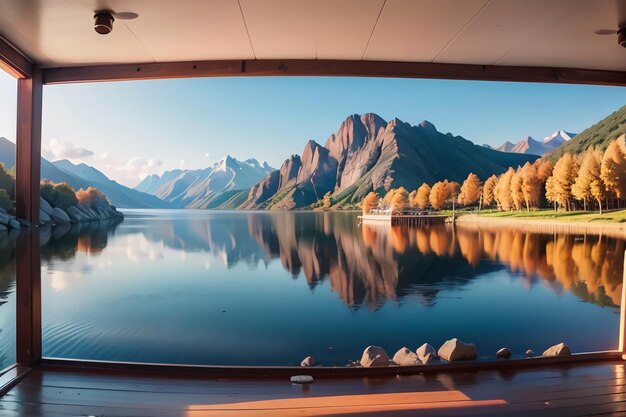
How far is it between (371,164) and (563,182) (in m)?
11.8

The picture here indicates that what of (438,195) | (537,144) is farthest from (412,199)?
(537,144)

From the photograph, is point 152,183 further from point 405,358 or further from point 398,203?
point 405,358

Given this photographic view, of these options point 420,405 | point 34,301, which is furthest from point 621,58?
point 34,301

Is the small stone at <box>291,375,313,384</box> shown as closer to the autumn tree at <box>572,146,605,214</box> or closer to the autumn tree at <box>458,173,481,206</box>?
the autumn tree at <box>572,146,605,214</box>

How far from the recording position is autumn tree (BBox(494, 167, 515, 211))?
717 inches

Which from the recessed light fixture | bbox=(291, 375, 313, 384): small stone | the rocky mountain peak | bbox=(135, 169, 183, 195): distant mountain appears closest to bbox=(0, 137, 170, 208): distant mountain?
bbox=(135, 169, 183, 195): distant mountain

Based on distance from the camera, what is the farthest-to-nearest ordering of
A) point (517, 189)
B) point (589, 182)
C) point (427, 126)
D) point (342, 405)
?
point (427, 126)
point (517, 189)
point (589, 182)
point (342, 405)

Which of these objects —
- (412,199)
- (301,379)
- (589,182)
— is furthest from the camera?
(412,199)

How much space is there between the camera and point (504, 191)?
60.6ft

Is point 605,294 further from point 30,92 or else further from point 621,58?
point 30,92

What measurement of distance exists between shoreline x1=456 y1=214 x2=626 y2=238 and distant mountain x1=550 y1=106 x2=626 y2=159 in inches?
129

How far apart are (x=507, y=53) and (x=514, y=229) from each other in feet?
59.1

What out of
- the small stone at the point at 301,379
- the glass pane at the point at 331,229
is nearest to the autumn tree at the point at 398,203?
the glass pane at the point at 331,229

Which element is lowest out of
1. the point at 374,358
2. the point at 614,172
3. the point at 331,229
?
the point at 331,229
